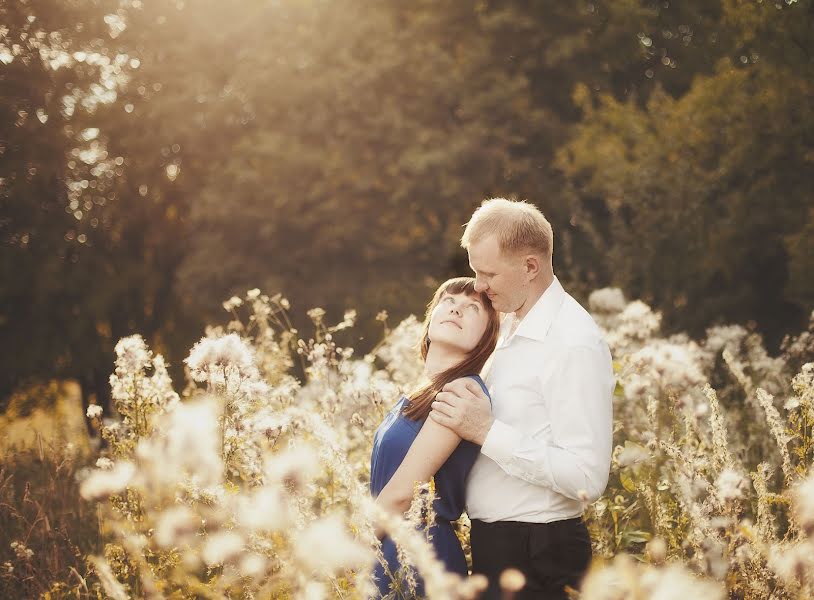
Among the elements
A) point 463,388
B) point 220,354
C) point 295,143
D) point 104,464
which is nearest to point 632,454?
point 463,388

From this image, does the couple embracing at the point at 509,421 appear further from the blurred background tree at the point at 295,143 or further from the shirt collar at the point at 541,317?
the blurred background tree at the point at 295,143

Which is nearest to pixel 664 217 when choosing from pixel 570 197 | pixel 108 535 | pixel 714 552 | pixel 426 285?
pixel 570 197

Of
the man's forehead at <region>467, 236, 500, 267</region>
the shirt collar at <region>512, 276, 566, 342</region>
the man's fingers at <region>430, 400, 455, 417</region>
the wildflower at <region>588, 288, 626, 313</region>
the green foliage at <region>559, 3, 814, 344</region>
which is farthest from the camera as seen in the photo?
the green foliage at <region>559, 3, 814, 344</region>

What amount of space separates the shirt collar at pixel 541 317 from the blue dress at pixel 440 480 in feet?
0.93

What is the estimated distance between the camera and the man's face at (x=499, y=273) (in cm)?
308

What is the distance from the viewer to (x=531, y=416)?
296 centimetres

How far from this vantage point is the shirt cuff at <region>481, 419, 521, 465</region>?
278 cm

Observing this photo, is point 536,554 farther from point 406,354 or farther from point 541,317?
point 406,354

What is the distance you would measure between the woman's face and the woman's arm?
46 centimetres

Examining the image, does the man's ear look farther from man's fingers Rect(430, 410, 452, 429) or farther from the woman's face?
man's fingers Rect(430, 410, 452, 429)

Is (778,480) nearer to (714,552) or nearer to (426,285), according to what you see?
(714,552)

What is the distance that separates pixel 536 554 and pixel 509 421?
49cm

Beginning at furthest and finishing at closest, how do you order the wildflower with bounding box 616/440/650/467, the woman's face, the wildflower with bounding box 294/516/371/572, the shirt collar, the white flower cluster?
the white flower cluster, the wildflower with bounding box 616/440/650/467, the woman's face, the shirt collar, the wildflower with bounding box 294/516/371/572

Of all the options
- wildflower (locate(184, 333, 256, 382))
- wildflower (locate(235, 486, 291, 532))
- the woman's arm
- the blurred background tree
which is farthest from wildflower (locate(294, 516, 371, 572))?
the blurred background tree
